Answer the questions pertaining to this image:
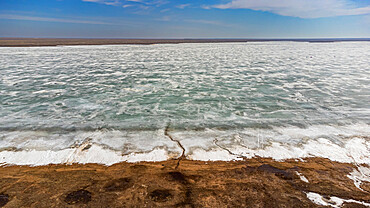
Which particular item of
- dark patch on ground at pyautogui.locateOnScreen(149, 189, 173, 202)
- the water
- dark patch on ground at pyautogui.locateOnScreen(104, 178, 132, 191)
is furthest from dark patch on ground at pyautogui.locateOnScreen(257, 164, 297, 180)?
dark patch on ground at pyautogui.locateOnScreen(104, 178, 132, 191)

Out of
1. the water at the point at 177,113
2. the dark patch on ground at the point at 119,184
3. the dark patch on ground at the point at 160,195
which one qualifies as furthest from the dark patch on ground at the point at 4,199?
the dark patch on ground at the point at 160,195

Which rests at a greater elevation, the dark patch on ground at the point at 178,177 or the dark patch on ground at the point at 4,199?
the dark patch on ground at the point at 4,199

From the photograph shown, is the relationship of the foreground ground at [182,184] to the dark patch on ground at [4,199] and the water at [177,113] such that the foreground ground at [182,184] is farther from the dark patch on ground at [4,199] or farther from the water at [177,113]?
the water at [177,113]

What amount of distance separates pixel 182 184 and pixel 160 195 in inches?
14.7

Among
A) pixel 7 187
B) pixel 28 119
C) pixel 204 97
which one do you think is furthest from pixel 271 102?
pixel 28 119

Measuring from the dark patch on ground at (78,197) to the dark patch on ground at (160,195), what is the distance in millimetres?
850

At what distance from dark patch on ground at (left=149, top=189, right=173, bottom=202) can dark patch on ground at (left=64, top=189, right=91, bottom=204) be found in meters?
0.85

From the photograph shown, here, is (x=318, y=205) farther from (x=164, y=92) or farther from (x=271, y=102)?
(x=164, y=92)

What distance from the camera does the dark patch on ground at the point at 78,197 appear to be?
8.45ft

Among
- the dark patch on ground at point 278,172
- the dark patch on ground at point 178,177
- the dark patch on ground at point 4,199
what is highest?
the dark patch on ground at point 4,199

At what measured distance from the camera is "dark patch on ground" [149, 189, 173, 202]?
263cm

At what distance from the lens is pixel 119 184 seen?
115 inches

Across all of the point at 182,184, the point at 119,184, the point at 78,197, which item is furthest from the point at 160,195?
the point at 78,197

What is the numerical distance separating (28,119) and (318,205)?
686cm
